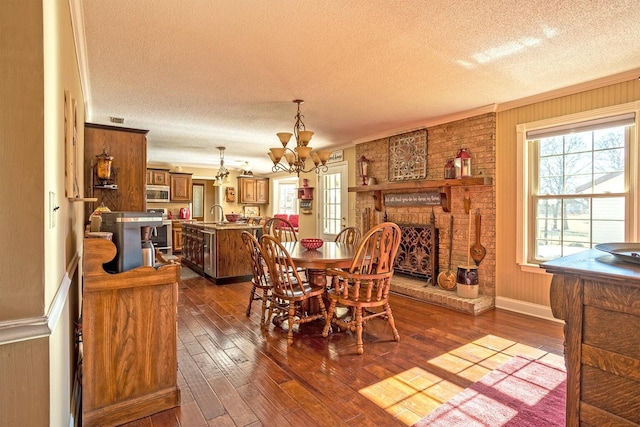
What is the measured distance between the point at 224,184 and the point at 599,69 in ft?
28.5

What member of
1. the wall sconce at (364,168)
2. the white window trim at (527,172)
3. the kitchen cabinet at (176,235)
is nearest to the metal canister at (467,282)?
the white window trim at (527,172)

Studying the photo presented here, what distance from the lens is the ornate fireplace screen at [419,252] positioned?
4543mm

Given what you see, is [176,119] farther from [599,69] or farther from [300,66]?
[599,69]

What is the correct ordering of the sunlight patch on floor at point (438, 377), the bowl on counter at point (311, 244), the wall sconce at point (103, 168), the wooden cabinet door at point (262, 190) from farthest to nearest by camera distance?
the wooden cabinet door at point (262, 190) → the bowl on counter at point (311, 244) → the wall sconce at point (103, 168) → the sunlight patch on floor at point (438, 377)

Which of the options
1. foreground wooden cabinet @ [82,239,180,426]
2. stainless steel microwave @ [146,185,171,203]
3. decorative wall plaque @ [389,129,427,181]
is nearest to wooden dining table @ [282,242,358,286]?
foreground wooden cabinet @ [82,239,180,426]

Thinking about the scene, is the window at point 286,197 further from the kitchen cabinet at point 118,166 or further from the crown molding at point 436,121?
the kitchen cabinet at point 118,166

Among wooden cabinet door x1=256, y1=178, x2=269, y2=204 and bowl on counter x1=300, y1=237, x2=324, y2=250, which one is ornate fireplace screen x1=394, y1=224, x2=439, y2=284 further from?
wooden cabinet door x1=256, y1=178, x2=269, y2=204

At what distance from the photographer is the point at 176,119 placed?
181 inches

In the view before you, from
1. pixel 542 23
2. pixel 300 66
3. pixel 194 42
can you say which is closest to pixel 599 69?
pixel 542 23

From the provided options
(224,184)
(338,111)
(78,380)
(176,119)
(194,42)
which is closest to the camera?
(78,380)

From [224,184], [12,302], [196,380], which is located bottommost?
[196,380]

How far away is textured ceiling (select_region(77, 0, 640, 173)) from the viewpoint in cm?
207

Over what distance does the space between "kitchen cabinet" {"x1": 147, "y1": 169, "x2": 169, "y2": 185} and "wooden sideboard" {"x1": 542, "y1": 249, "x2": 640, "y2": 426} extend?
28.7 ft

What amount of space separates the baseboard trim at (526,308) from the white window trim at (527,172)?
0.39m
